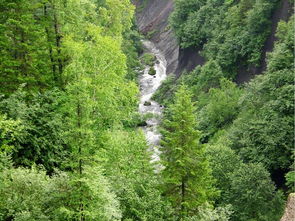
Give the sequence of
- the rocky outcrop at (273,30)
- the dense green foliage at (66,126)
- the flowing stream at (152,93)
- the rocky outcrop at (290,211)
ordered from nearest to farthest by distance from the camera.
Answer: the dense green foliage at (66,126)
the rocky outcrop at (290,211)
the rocky outcrop at (273,30)
the flowing stream at (152,93)

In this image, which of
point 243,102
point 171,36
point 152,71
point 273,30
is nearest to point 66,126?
point 243,102

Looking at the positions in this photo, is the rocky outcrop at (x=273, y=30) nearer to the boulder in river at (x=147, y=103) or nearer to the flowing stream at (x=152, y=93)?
the flowing stream at (x=152, y=93)

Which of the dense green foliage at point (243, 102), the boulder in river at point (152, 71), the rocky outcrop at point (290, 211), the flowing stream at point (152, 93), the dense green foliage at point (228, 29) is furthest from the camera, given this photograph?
the boulder in river at point (152, 71)

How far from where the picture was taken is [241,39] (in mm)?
53094

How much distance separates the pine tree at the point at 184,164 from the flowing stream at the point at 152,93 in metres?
22.8

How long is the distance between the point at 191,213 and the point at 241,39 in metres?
38.2

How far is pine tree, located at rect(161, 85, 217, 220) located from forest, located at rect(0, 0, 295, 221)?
6 centimetres

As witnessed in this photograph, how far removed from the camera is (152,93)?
6638cm

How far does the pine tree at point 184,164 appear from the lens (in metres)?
20.1

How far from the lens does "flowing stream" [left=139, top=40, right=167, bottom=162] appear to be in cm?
5066

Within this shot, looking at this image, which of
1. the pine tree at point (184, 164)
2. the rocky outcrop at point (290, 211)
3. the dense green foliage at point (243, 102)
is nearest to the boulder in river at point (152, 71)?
the dense green foliage at point (243, 102)

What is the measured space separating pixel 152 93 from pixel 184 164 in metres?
46.9

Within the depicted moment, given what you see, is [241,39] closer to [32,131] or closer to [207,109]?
[207,109]

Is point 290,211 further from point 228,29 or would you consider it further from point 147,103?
point 147,103
